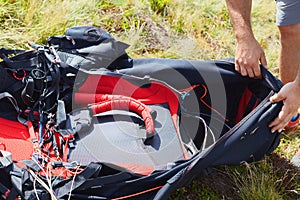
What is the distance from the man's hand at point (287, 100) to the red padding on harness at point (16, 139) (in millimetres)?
1363

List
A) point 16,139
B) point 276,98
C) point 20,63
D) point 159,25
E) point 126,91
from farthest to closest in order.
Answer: point 159,25 → point 126,91 → point 20,63 → point 16,139 → point 276,98

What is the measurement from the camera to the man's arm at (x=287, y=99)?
9.12 ft

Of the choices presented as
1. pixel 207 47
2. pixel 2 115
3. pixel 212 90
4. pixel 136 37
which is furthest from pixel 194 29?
pixel 2 115

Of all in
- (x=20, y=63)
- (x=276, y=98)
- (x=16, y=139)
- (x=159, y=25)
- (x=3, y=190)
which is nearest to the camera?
(x=3, y=190)

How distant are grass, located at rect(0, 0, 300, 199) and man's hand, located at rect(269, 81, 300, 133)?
537 millimetres

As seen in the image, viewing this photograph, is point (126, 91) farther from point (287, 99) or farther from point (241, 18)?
point (287, 99)

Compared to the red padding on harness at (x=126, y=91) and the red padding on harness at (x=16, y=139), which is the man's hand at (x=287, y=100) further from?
the red padding on harness at (x=16, y=139)

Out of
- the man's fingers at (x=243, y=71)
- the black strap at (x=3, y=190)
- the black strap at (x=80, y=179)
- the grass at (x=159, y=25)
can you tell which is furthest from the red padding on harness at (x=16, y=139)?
the man's fingers at (x=243, y=71)

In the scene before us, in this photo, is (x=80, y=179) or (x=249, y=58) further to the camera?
(x=249, y=58)

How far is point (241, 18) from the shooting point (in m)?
3.11

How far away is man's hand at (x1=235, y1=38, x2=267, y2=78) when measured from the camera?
3.01 metres

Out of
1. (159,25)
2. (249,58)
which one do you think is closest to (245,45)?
(249,58)

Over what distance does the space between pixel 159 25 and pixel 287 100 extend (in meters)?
1.76

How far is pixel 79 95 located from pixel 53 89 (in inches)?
6.3
